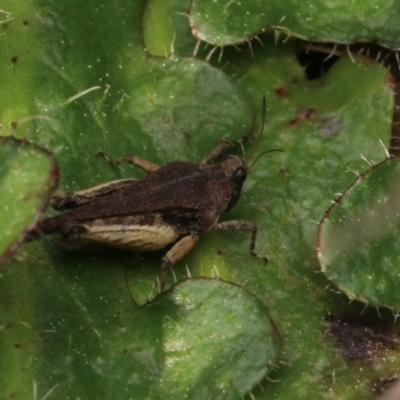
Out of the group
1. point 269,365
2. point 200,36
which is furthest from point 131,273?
point 200,36

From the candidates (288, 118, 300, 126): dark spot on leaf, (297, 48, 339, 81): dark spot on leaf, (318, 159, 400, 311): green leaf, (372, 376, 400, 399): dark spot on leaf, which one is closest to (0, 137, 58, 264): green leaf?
(318, 159, 400, 311): green leaf

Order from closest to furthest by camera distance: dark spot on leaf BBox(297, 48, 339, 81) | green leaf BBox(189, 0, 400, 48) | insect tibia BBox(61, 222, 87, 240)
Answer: insect tibia BBox(61, 222, 87, 240)
green leaf BBox(189, 0, 400, 48)
dark spot on leaf BBox(297, 48, 339, 81)

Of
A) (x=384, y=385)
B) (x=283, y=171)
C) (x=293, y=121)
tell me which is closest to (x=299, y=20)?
(x=293, y=121)

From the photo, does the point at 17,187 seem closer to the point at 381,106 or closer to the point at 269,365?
the point at 269,365

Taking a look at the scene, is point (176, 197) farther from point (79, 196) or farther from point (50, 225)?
point (50, 225)

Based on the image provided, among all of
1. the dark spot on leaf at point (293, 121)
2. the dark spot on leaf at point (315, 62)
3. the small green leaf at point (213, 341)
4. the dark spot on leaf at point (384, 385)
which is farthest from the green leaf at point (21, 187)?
the dark spot on leaf at point (315, 62)

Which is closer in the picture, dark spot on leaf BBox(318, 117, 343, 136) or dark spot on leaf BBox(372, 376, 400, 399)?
dark spot on leaf BBox(372, 376, 400, 399)

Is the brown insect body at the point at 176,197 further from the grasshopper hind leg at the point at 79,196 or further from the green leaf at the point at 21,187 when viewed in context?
the green leaf at the point at 21,187

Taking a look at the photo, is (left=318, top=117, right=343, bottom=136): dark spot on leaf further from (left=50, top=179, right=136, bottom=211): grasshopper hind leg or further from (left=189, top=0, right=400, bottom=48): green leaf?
(left=50, top=179, right=136, bottom=211): grasshopper hind leg
